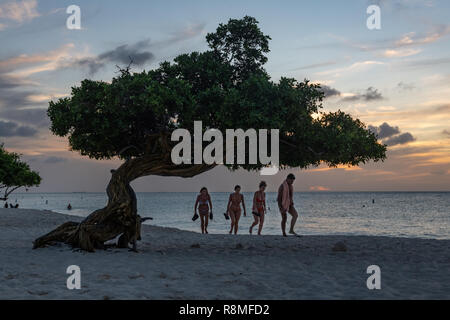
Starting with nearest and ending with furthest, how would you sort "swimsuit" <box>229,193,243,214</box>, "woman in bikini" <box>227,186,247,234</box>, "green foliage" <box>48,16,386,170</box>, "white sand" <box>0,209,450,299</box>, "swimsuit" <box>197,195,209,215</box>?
"white sand" <box>0,209,450,299</box> < "green foliage" <box>48,16,386,170</box> < "woman in bikini" <box>227,186,247,234</box> < "swimsuit" <box>229,193,243,214</box> < "swimsuit" <box>197,195,209,215</box>

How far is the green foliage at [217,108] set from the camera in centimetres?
1216

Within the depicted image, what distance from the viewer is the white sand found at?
28.2 feet

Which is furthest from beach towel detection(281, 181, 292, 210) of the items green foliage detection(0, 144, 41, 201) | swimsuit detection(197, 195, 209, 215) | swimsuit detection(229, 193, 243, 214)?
green foliage detection(0, 144, 41, 201)

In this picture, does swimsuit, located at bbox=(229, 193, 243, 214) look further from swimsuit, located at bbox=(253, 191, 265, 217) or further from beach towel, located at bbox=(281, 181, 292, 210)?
beach towel, located at bbox=(281, 181, 292, 210)

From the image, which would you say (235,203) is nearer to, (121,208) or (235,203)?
(235,203)

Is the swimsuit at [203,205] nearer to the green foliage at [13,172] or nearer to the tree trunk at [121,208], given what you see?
the tree trunk at [121,208]

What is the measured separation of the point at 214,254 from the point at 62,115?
6.20m

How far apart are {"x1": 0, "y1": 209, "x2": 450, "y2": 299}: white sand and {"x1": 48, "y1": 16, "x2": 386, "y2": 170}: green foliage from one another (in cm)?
307

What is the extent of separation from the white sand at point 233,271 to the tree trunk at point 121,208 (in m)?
0.54

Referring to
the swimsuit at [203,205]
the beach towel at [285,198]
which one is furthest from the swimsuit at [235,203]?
the beach towel at [285,198]

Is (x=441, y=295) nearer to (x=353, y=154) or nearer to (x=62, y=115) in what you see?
(x=353, y=154)
